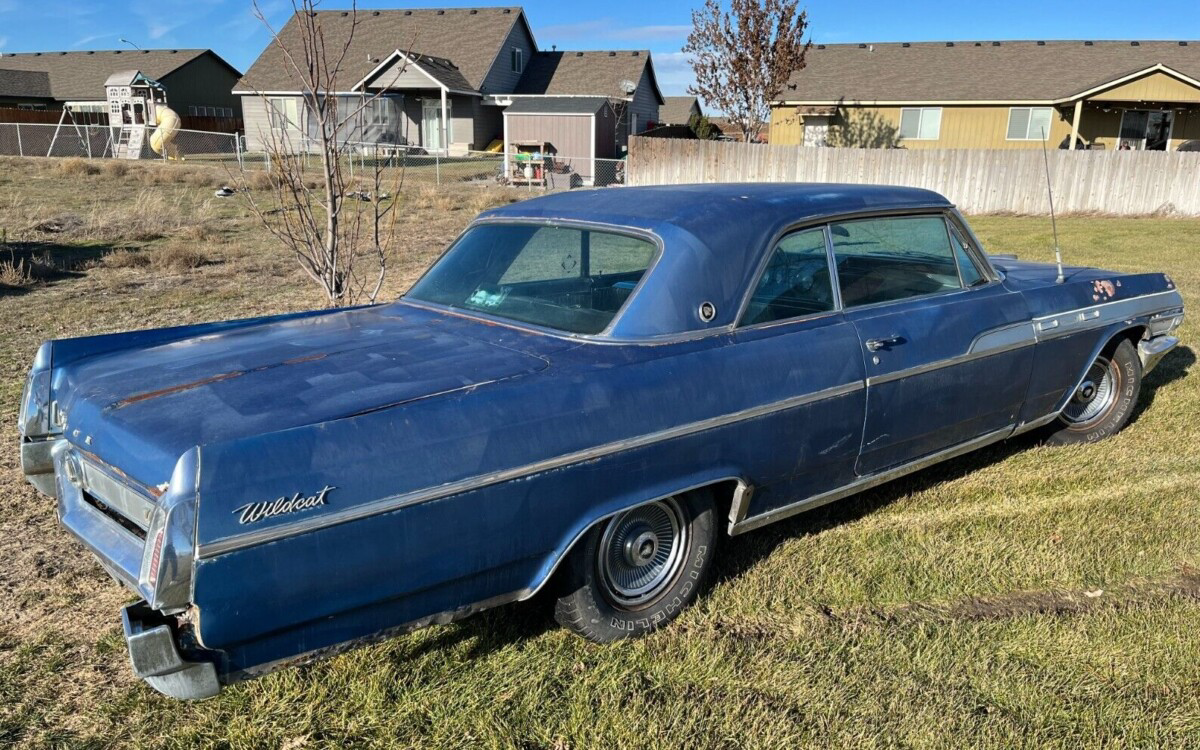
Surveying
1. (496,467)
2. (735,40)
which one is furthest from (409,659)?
(735,40)

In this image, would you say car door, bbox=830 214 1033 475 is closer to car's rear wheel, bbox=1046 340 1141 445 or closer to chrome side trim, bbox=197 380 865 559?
chrome side trim, bbox=197 380 865 559

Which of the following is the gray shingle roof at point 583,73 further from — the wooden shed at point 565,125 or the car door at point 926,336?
the car door at point 926,336

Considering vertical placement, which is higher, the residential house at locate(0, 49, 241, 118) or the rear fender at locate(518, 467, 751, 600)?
the residential house at locate(0, 49, 241, 118)

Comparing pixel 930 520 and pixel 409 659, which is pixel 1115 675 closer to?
pixel 930 520

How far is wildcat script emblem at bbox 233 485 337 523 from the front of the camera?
6.98 ft

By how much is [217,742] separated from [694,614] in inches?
63.1

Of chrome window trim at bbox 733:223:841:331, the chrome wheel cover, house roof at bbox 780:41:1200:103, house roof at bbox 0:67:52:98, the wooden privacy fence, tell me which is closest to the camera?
chrome window trim at bbox 733:223:841:331

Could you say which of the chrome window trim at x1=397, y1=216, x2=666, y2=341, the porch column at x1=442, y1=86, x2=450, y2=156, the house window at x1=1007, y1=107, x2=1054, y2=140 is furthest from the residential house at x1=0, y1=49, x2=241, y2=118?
the chrome window trim at x1=397, y1=216, x2=666, y2=341

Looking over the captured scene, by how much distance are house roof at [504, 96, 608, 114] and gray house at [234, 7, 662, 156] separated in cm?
255

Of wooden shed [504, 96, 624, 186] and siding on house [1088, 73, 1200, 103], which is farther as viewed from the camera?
wooden shed [504, 96, 624, 186]

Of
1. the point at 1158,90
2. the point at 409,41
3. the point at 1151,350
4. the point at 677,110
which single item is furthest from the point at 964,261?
the point at 677,110

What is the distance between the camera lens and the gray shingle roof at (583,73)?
36875mm

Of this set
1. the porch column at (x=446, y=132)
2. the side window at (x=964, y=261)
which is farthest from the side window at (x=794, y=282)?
the porch column at (x=446, y=132)

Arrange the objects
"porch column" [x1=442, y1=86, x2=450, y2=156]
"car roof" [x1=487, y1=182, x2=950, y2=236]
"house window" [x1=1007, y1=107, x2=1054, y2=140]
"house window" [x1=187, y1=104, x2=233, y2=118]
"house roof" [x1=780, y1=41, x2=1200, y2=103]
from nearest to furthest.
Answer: "car roof" [x1=487, y1=182, x2=950, y2=236]
"house window" [x1=1007, y1=107, x2=1054, y2=140]
"house roof" [x1=780, y1=41, x2=1200, y2=103]
"porch column" [x1=442, y1=86, x2=450, y2=156]
"house window" [x1=187, y1=104, x2=233, y2=118]
